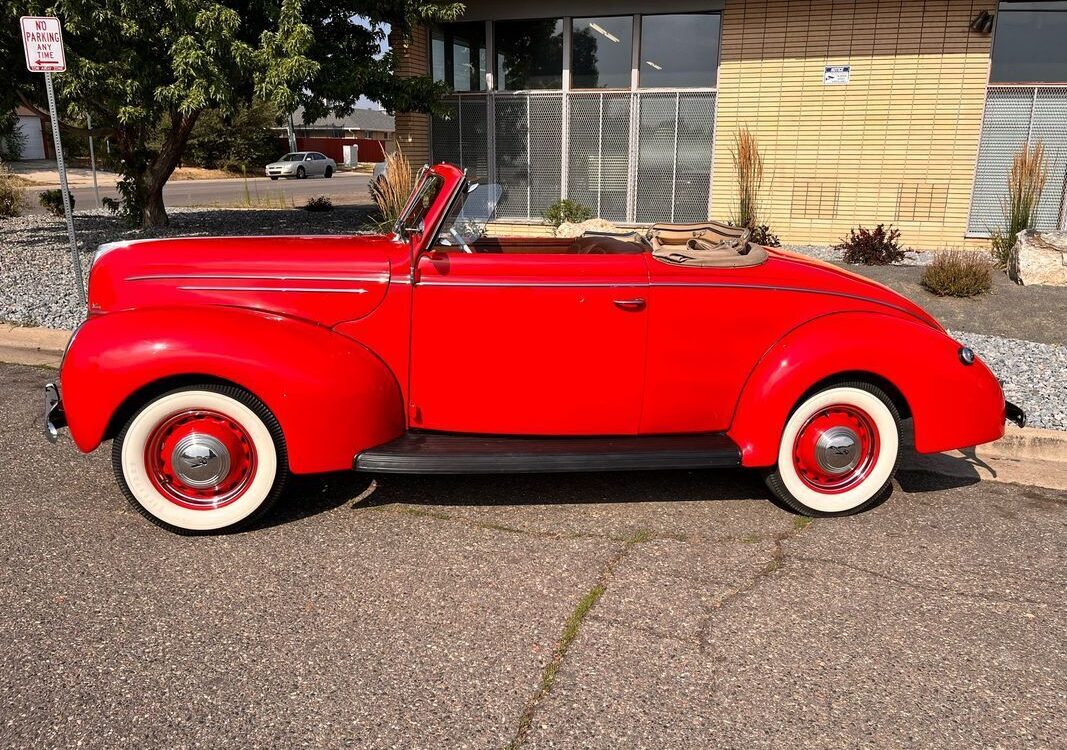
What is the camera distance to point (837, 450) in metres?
3.86

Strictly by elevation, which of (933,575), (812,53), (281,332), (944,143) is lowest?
(933,575)

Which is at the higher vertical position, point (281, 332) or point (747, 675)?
point (281, 332)

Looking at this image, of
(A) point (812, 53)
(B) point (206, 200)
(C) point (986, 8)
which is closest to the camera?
(C) point (986, 8)

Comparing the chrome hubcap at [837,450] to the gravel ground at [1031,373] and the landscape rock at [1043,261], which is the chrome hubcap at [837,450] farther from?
the landscape rock at [1043,261]

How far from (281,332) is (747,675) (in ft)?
7.66

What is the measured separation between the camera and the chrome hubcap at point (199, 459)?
3502 millimetres

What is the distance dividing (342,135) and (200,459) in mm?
73366

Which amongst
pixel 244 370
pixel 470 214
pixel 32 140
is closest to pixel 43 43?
pixel 470 214

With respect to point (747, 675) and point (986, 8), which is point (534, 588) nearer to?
point (747, 675)

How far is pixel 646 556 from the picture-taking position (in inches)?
139

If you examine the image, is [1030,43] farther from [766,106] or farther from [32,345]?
[32,345]

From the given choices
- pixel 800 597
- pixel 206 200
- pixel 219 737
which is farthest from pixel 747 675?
pixel 206 200

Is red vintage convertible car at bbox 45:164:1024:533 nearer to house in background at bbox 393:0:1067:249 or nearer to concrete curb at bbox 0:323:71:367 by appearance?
concrete curb at bbox 0:323:71:367

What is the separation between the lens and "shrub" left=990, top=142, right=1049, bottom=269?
10.1 metres
